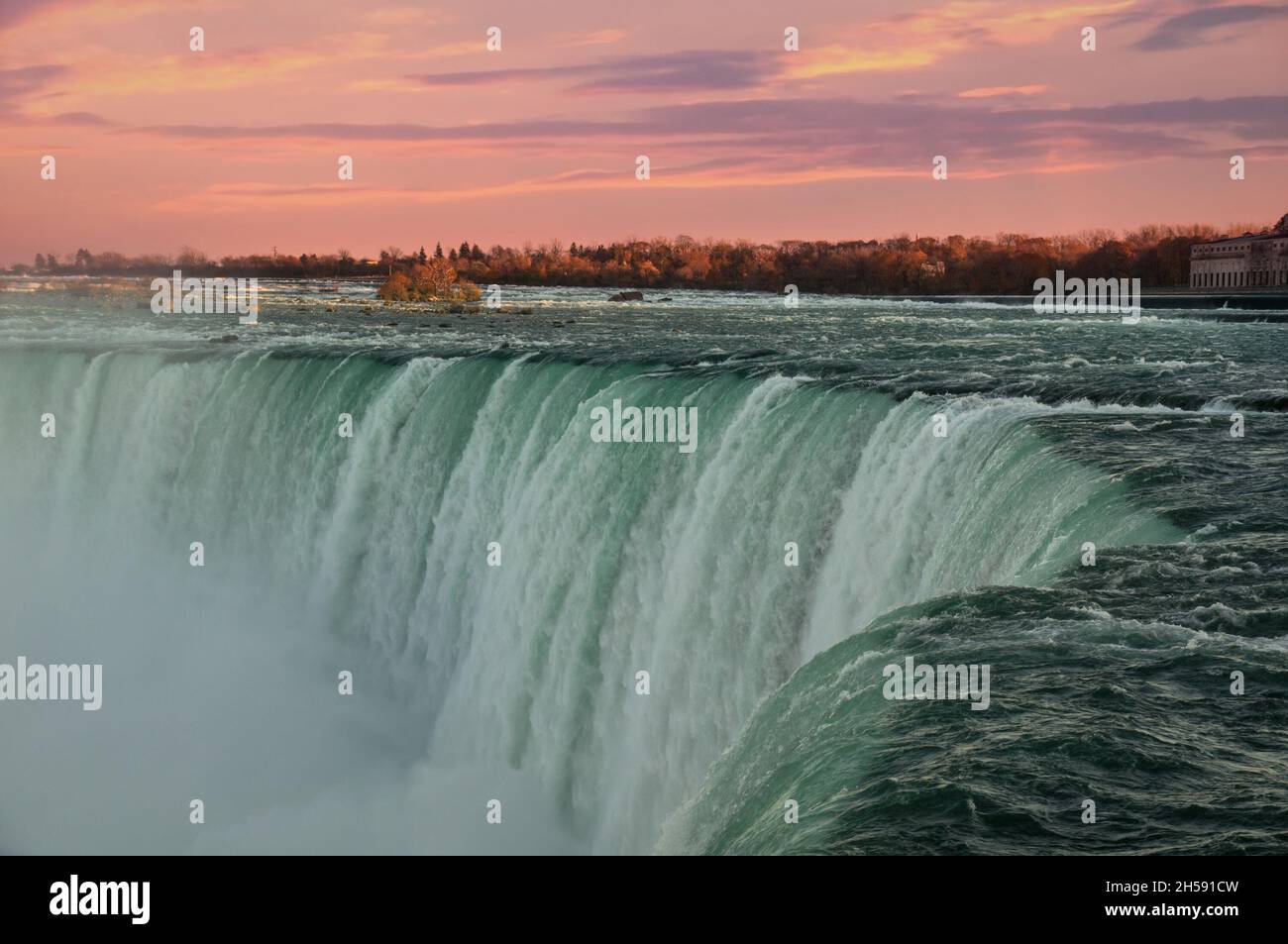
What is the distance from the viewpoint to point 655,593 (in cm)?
1911

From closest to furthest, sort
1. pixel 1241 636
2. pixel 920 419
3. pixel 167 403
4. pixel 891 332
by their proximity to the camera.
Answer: pixel 1241 636, pixel 920 419, pixel 167 403, pixel 891 332

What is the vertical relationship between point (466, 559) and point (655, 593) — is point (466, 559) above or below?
below

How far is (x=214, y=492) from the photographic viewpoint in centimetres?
3044

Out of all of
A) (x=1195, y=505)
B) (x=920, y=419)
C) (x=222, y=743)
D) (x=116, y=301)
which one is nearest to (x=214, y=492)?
(x=222, y=743)

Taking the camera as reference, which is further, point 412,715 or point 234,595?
point 234,595

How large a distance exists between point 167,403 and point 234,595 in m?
5.94

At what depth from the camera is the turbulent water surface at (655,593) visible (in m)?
9.41

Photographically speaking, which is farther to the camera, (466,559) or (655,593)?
(466,559)

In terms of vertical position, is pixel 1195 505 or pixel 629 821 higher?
pixel 1195 505

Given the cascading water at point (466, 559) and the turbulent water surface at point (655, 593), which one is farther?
the cascading water at point (466, 559)

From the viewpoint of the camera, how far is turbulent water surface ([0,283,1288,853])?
30.9ft

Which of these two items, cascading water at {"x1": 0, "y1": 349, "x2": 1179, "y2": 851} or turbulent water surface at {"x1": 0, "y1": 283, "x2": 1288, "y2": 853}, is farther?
cascading water at {"x1": 0, "y1": 349, "x2": 1179, "y2": 851}
